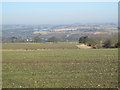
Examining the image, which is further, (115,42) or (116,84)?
(115,42)

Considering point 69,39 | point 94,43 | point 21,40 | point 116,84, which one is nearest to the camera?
point 116,84

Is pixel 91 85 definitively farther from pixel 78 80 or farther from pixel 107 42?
pixel 107 42

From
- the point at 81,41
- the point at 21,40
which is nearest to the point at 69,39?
the point at 81,41

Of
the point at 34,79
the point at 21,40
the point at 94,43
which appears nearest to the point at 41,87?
the point at 34,79

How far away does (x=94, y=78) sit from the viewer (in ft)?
38.5

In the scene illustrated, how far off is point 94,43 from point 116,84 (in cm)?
6573

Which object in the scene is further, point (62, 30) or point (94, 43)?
point (62, 30)

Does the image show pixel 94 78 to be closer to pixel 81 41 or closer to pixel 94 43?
pixel 94 43

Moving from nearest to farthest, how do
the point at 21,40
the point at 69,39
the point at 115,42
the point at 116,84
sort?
the point at 116,84, the point at 115,42, the point at 21,40, the point at 69,39

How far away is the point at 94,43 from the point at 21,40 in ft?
84.6

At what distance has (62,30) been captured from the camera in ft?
435

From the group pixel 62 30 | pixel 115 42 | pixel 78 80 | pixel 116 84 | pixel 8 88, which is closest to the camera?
pixel 8 88

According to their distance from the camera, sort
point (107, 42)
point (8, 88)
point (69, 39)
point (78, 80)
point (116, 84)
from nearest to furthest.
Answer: point (8, 88), point (116, 84), point (78, 80), point (107, 42), point (69, 39)

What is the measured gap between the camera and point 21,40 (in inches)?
3292
